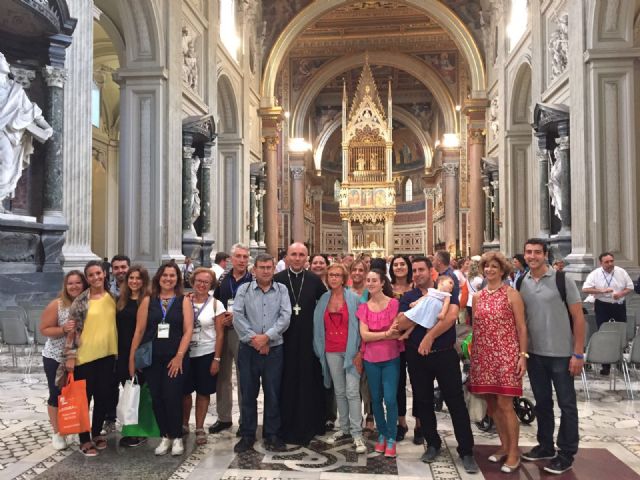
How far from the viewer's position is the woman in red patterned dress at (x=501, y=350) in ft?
12.1

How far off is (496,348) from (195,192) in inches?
421

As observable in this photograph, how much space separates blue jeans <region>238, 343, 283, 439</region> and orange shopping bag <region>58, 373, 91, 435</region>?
1100 mm

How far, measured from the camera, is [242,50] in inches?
720

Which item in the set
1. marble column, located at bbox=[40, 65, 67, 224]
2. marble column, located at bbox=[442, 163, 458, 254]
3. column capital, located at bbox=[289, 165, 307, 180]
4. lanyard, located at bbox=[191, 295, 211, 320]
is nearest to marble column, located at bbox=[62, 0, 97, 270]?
marble column, located at bbox=[40, 65, 67, 224]

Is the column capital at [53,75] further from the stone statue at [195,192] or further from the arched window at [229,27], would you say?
the arched window at [229,27]

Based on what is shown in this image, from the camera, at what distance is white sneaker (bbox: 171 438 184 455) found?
3.98 metres

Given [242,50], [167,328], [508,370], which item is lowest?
[508,370]

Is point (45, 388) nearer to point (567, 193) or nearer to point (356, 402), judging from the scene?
point (356, 402)

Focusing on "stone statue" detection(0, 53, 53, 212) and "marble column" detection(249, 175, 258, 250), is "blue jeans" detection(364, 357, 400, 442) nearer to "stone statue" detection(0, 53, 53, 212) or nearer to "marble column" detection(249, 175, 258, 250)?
"stone statue" detection(0, 53, 53, 212)

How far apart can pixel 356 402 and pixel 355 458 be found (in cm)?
39

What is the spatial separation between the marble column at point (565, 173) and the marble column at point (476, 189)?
9510mm

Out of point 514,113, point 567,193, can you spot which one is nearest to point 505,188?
point 514,113

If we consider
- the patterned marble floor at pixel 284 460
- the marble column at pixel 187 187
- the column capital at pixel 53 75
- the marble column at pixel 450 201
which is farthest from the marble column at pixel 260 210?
the patterned marble floor at pixel 284 460

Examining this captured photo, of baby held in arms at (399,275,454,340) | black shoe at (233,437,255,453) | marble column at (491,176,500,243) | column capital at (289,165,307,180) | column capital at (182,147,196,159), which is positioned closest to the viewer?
baby held in arms at (399,275,454,340)
